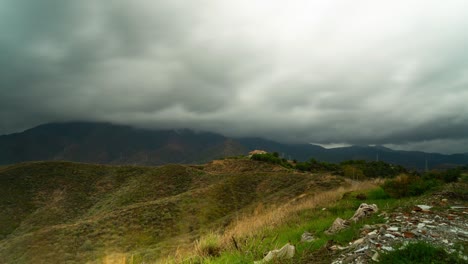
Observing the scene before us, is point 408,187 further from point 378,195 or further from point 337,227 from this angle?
point 337,227

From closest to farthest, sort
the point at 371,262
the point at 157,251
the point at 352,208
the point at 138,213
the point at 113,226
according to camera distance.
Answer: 1. the point at 371,262
2. the point at 352,208
3. the point at 157,251
4. the point at 113,226
5. the point at 138,213

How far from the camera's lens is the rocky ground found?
4.64 metres

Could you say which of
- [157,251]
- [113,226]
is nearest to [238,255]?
[157,251]

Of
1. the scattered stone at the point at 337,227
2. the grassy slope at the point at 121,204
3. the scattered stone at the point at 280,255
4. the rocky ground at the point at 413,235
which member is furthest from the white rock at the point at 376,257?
the grassy slope at the point at 121,204

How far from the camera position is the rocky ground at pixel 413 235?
464 centimetres

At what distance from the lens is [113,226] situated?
30016 millimetres

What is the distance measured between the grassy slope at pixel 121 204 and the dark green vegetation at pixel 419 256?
11.5 m

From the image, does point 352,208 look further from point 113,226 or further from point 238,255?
point 113,226

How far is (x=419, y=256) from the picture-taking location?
427 cm

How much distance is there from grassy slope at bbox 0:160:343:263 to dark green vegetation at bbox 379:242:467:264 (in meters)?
11.5

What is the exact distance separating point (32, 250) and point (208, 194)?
21.7 meters

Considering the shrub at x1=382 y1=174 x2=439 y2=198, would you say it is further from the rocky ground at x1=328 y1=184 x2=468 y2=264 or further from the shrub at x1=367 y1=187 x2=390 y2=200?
the rocky ground at x1=328 y1=184 x2=468 y2=264

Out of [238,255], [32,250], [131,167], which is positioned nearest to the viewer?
[238,255]

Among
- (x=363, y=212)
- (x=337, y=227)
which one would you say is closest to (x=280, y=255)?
(x=337, y=227)
